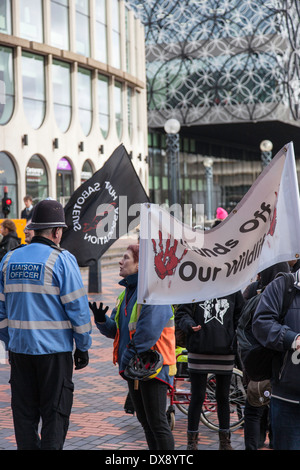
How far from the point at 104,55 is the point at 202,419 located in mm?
32837

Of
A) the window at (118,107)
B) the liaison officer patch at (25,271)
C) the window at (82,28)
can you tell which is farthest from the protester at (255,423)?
the window at (118,107)

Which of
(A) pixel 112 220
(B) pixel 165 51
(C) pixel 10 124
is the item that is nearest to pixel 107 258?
(C) pixel 10 124

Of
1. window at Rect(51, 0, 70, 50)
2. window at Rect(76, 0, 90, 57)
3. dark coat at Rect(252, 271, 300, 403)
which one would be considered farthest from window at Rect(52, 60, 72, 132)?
dark coat at Rect(252, 271, 300, 403)

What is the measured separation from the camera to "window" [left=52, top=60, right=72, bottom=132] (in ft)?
110

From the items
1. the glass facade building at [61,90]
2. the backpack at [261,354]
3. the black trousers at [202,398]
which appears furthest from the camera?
the glass facade building at [61,90]

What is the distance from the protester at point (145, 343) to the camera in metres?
4.89

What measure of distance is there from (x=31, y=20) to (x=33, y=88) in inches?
117

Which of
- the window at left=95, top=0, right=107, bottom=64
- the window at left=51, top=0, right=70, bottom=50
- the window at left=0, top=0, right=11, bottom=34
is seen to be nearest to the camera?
the window at left=0, top=0, right=11, bottom=34

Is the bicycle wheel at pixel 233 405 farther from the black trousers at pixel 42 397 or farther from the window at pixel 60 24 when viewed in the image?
the window at pixel 60 24

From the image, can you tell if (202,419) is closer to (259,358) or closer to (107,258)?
(259,358)

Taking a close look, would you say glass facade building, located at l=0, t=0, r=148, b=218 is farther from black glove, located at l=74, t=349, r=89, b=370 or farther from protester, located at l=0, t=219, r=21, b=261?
black glove, located at l=74, t=349, r=89, b=370

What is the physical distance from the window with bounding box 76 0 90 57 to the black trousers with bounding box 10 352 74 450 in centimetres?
3181

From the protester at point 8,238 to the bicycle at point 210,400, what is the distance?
5.67 meters

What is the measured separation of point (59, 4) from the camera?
3356 cm
